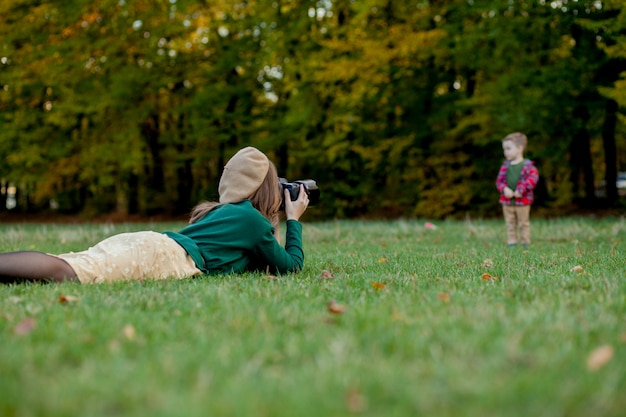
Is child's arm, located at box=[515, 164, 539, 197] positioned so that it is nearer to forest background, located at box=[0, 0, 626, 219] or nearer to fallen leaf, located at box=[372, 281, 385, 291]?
fallen leaf, located at box=[372, 281, 385, 291]

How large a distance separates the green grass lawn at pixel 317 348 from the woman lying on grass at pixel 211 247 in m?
0.32

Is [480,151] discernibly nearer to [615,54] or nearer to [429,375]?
[615,54]

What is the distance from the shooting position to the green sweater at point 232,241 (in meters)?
4.99

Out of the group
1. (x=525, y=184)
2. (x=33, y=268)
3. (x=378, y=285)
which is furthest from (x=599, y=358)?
(x=525, y=184)

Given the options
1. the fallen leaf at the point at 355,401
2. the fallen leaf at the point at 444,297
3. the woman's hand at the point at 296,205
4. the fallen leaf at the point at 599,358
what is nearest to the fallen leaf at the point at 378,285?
the fallen leaf at the point at 444,297

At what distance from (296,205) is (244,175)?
53 centimetres

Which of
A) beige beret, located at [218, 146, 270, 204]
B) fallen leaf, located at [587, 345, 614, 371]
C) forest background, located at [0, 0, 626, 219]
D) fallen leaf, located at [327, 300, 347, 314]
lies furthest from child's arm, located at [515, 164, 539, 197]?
forest background, located at [0, 0, 626, 219]

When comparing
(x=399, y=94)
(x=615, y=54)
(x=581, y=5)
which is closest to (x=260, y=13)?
(x=399, y=94)

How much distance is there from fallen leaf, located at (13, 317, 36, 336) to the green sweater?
207 cm

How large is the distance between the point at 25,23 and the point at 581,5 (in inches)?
725

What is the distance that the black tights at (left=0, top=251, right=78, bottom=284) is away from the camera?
4.45 m

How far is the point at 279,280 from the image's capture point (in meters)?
4.69

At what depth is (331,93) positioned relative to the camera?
886 inches

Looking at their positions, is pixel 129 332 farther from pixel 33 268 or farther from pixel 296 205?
pixel 296 205
